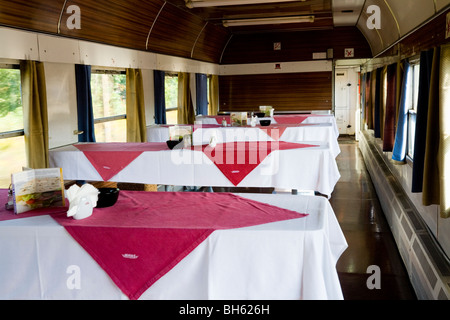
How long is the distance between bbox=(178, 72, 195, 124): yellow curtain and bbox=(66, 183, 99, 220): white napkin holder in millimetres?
7614

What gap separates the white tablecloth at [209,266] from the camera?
2369mm

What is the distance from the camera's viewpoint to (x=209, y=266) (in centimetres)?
246

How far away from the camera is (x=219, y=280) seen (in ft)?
8.11

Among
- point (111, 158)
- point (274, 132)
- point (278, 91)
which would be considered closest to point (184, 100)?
point (274, 132)

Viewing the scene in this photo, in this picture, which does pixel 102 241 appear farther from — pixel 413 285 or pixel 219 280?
pixel 413 285

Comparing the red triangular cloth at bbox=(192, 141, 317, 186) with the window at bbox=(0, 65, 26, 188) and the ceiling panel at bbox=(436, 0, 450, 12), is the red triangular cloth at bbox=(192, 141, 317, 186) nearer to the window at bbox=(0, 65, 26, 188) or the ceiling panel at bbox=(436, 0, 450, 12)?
the ceiling panel at bbox=(436, 0, 450, 12)

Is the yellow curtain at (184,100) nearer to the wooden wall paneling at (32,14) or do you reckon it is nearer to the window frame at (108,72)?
the window frame at (108,72)

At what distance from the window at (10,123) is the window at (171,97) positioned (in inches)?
199

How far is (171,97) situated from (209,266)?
838cm

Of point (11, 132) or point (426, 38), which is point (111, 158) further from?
point (426, 38)

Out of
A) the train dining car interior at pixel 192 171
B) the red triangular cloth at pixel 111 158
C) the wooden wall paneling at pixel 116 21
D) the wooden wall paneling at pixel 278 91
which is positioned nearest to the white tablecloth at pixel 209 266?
the train dining car interior at pixel 192 171

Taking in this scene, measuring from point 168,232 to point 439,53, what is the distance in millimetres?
2363

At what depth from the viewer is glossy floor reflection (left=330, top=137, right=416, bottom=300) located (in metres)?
3.85

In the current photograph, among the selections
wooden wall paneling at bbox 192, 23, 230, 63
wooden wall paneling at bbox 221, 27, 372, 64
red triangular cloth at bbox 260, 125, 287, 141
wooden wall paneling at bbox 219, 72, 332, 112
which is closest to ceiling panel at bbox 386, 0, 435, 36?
red triangular cloth at bbox 260, 125, 287, 141
